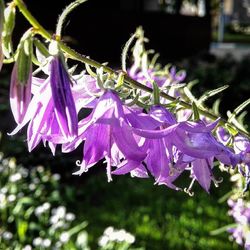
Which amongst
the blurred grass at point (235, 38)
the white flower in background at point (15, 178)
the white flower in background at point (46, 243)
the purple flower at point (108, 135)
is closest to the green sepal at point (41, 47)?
the purple flower at point (108, 135)

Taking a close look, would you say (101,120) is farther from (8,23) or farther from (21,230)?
(21,230)

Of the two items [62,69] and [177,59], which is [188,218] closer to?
[62,69]

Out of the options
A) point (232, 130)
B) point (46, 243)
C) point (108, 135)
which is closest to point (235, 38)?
point (46, 243)

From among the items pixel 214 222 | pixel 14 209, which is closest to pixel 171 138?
pixel 14 209

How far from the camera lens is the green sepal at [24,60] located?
29.5 inches

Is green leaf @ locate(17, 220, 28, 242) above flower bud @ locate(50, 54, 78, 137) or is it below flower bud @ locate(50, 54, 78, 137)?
below

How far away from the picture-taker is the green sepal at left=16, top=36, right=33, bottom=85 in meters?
0.75

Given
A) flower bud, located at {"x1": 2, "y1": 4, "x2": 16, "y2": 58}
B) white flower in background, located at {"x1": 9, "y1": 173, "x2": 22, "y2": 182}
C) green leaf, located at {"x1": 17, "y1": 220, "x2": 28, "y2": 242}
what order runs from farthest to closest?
white flower in background, located at {"x1": 9, "y1": 173, "x2": 22, "y2": 182} → green leaf, located at {"x1": 17, "y1": 220, "x2": 28, "y2": 242} → flower bud, located at {"x1": 2, "y1": 4, "x2": 16, "y2": 58}

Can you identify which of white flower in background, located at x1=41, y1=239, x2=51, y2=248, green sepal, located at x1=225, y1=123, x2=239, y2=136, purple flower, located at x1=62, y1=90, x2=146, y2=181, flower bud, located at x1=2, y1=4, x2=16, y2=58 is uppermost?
flower bud, located at x1=2, y1=4, x2=16, y2=58

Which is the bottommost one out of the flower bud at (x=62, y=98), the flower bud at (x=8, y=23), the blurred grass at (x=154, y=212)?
the blurred grass at (x=154, y=212)

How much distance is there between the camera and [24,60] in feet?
2.46

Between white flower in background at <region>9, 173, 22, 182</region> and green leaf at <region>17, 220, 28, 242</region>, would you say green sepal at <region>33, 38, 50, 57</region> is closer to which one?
green leaf at <region>17, 220, 28, 242</region>

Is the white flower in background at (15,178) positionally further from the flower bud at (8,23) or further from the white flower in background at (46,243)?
the flower bud at (8,23)

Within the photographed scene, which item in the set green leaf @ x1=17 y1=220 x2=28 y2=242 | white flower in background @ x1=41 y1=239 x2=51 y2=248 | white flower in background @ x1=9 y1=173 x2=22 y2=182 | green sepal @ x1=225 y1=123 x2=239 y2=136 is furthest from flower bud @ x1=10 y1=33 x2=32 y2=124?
white flower in background @ x1=9 y1=173 x2=22 y2=182
